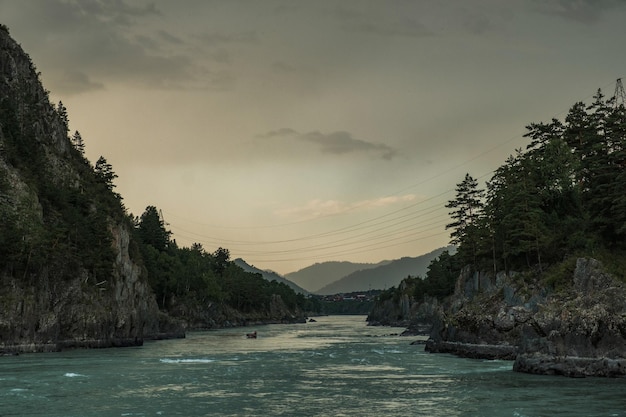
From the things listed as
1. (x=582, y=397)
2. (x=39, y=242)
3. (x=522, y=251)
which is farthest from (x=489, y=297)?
(x=39, y=242)

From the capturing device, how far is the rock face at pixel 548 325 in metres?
57.8

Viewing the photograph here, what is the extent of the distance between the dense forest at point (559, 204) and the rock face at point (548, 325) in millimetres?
3311

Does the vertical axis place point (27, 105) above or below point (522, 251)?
above

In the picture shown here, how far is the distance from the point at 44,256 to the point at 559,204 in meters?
81.3

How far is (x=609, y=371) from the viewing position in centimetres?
5600

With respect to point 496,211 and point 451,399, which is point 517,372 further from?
point 496,211

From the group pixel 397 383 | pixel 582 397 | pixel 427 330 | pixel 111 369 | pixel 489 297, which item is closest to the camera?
pixel 582 397

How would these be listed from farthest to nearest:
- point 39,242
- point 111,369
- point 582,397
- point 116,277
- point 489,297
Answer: point 116,277, point 39,242, point 489,297, point 111,369, point 582,397

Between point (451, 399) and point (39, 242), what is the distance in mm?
73530

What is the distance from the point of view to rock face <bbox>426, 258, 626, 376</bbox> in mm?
57812

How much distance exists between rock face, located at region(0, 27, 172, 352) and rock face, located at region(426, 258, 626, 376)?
57.8m

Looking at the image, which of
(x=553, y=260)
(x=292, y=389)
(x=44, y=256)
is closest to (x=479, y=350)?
(x=553, y=260)

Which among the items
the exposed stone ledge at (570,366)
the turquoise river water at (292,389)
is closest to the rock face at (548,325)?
the exposed stone ledge at (570,366)

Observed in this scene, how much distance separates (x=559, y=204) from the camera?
97500 millimetres
